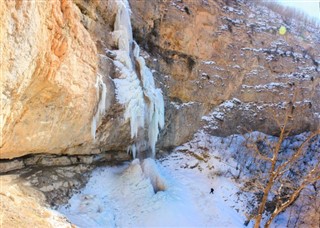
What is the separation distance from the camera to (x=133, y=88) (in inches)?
406

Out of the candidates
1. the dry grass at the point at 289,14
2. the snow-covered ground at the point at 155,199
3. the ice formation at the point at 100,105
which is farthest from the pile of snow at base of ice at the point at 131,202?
the dry grass at the point at 289,14

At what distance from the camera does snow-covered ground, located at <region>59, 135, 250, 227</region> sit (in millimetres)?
8711

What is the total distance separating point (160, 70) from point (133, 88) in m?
4.61

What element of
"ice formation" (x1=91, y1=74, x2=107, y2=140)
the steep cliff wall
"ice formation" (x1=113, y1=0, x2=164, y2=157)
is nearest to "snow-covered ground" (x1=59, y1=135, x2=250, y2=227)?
"ice formation" (x1=113, y1=0, x2=164, y2=157)

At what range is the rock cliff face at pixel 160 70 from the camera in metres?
5.33

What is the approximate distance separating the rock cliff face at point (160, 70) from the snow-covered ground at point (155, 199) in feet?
4.90

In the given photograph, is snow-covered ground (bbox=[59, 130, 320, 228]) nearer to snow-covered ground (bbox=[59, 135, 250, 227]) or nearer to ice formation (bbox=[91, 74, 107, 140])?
snow-covered ground (bbox=[59, 135, 250, 227])

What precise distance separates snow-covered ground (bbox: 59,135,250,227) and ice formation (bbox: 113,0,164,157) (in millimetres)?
1493

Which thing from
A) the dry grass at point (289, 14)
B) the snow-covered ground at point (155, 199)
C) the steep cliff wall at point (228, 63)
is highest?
the dry grass at point (289, 14)

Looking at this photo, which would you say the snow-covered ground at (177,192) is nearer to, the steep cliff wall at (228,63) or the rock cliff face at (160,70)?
the rock cliff face at (160,70)

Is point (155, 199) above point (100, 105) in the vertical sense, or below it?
below

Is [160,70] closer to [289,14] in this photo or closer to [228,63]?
[228,63]

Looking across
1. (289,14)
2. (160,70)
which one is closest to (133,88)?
(160,70)

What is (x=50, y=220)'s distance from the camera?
6426mm
